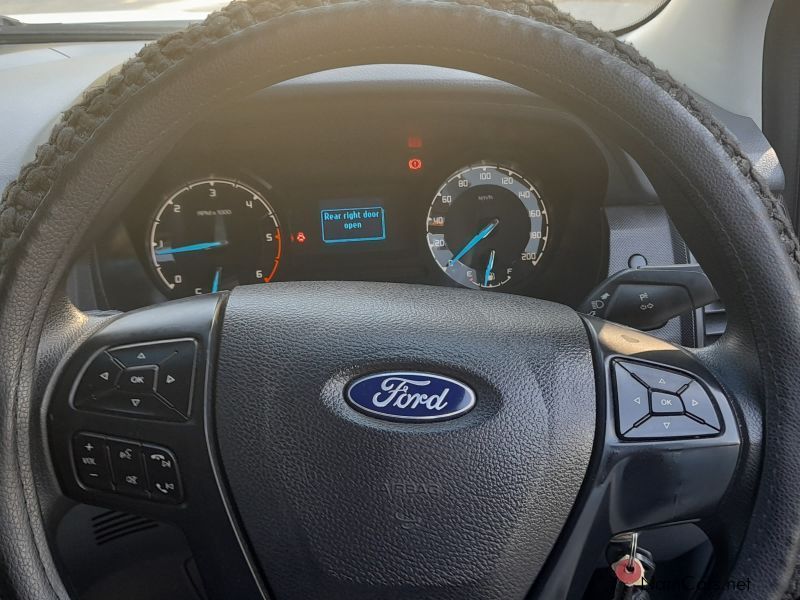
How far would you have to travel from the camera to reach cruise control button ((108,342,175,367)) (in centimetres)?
86

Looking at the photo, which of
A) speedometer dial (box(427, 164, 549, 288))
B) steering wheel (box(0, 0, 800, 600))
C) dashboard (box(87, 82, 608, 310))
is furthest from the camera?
speedometer dial (box(427, 164, 549, 288))

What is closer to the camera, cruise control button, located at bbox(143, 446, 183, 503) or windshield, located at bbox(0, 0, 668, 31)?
cruise control button, located at bbox(143, 446, 183, 503)

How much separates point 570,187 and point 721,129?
1.63m

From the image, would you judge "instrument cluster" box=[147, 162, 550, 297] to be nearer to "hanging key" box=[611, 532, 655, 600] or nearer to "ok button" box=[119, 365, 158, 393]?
"ok button" box=[119, 365, 158, 393]

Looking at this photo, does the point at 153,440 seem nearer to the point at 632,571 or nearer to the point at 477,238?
the point at 632,571

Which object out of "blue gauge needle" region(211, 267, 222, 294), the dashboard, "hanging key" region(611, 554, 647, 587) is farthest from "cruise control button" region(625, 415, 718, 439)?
"blue gauge needle" region(211, 267, 222, 294)

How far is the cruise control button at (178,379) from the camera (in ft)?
2.72

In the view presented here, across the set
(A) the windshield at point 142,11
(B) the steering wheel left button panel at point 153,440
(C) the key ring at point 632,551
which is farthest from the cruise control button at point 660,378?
(A) the windshield at point 142,11

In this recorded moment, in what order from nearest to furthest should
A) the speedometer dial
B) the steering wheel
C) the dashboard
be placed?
1. the steering wheel
2. the dashboard
3. the speedometer dial

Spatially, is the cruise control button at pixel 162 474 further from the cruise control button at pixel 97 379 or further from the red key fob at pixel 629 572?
the red key fob at pixel 629 572

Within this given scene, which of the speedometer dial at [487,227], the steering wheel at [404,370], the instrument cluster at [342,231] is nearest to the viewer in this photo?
the steering wheel at [404,370]

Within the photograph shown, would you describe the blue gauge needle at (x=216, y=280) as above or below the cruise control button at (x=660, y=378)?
below

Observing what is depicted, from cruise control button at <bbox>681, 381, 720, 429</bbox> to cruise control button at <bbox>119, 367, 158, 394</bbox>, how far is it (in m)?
0.50

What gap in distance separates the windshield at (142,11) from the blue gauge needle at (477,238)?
1.95ft
